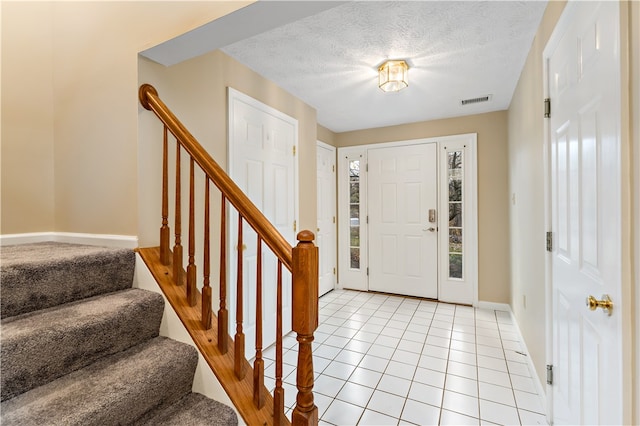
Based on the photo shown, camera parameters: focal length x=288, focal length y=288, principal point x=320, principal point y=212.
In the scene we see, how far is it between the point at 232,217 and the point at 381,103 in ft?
6.87

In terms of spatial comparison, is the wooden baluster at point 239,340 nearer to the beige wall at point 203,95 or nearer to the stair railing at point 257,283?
the stair railing at point 257,283

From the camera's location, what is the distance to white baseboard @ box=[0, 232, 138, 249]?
1578 mm

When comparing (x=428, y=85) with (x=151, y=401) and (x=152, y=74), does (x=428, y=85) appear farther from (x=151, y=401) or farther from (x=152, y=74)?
(x=151, y=401)

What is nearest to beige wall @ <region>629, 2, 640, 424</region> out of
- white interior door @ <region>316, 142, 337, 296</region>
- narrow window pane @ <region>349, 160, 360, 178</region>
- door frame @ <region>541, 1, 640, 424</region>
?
door frame @ <region>541, 1, 640, 424</region>

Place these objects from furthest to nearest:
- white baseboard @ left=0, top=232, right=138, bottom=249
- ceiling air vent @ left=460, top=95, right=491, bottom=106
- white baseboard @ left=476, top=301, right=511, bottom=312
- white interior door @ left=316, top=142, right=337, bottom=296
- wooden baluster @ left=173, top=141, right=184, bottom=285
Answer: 1. white interior door @ left=316, top=142, right=337, bottom=296
2. white baseboard @ left=476, top=301, right=511, bottom=312
3. ceiling air vent @ left=460, top=95, right=491, bottom=106
4. white baseboard @ left=0, top=232, right=138, bottom=249
5. wooden baluster @ left=173, top=141, right=184, bottom=285

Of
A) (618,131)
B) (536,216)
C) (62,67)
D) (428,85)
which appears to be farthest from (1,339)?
(428,85)

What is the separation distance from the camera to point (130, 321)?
1.29m

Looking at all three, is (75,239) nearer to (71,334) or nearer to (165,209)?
(165,209)

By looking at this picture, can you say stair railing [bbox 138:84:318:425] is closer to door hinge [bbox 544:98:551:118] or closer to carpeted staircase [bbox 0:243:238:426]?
carpeted staircase [bbox 0:243:238:426]

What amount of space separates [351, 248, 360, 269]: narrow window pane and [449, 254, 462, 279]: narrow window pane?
4.19 ft

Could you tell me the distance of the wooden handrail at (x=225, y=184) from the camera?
116 centimetres

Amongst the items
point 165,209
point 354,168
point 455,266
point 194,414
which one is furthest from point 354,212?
point 194,414

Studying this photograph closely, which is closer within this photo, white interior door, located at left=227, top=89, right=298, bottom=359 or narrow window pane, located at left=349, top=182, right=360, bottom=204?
white interior door, located at left=227, top=89, right=298, bottom=359

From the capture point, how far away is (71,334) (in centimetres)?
110
